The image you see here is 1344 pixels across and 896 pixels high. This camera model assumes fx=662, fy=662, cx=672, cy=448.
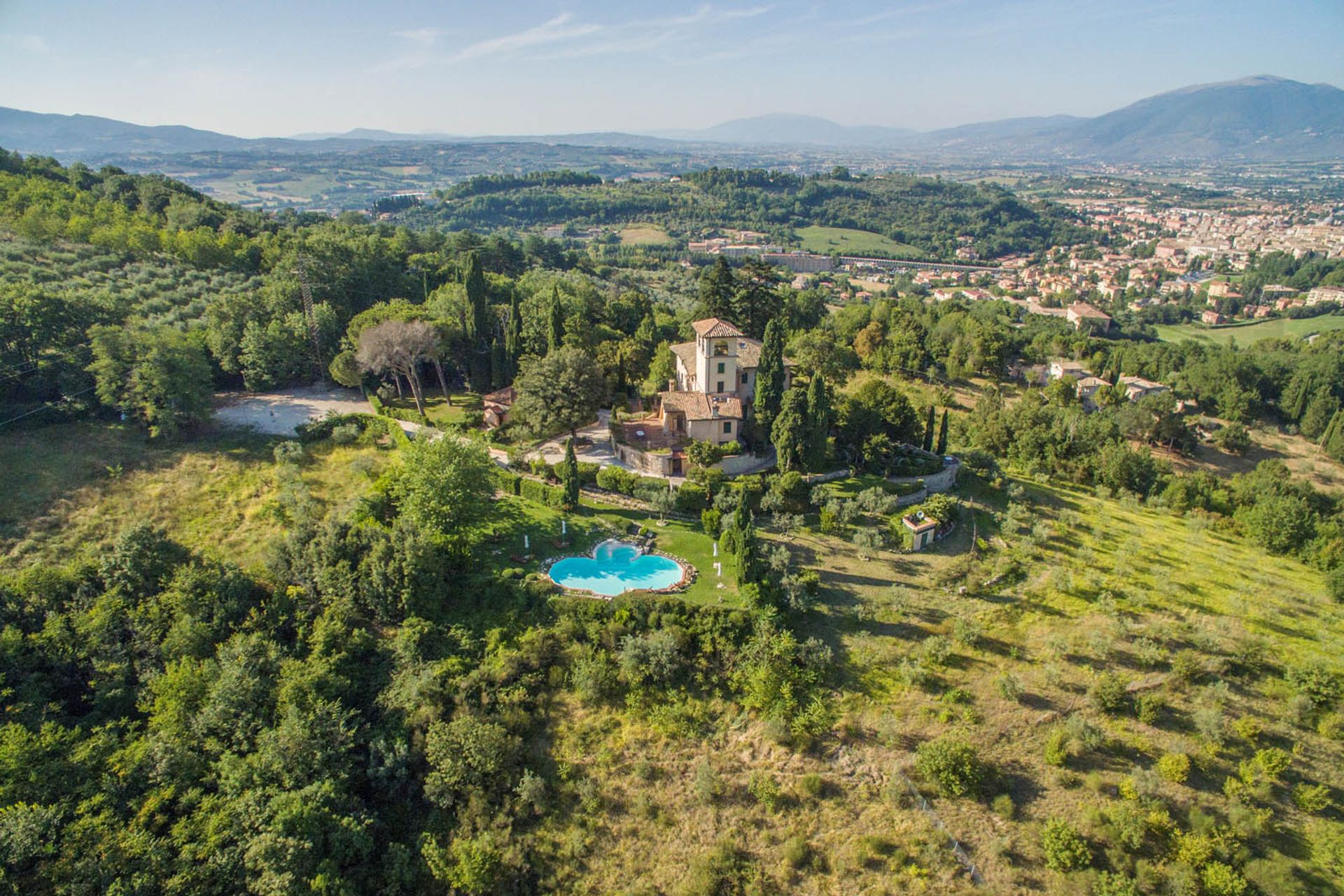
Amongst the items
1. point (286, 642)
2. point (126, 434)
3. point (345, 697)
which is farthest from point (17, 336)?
point (345, 697)

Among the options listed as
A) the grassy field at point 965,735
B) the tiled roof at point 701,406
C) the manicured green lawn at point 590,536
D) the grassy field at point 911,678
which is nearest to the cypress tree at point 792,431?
the grassy field at point 911,678

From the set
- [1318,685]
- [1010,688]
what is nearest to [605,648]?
[1010,688]

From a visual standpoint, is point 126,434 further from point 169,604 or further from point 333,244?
point 333,244

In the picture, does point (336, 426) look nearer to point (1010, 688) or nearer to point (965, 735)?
point (965, 735)

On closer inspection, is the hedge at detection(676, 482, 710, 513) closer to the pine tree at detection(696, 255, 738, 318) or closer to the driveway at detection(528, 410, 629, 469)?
the driveway at detection(528, 410, 629, 469)

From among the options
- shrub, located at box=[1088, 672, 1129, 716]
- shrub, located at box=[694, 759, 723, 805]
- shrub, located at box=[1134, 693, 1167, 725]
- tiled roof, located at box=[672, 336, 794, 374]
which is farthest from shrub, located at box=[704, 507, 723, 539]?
shrub, located at box=[1134, 693, 1167, 725]

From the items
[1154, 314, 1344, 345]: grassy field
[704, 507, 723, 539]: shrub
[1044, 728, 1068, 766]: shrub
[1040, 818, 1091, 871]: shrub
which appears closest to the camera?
[1040, 818, 1091, 871]: shrub

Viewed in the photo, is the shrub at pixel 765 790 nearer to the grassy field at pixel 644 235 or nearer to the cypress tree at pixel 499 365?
the cypress tree at pixel 499 365
